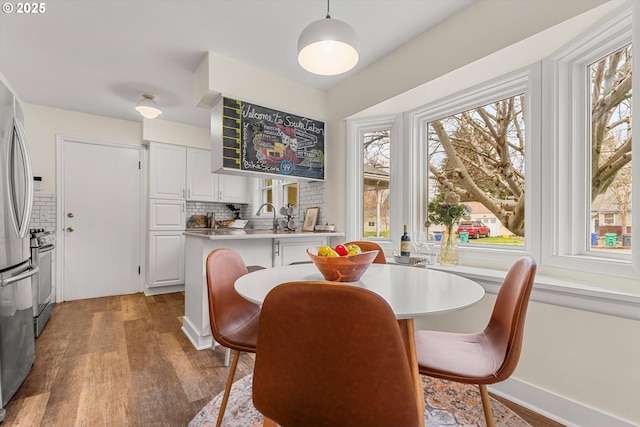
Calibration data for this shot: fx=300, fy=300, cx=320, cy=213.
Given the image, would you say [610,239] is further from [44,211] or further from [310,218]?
[44,211]

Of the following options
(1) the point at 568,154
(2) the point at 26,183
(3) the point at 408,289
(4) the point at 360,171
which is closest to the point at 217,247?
(2) the point at 26,183

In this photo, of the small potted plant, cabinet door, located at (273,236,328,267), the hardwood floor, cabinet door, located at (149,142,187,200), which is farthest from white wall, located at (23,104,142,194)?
the small potted plant

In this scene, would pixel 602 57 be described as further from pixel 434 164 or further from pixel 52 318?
pixel 52 318

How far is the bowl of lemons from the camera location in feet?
4.06

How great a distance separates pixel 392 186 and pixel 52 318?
144 inches

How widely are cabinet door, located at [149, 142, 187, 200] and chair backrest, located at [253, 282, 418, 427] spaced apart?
3.93 m

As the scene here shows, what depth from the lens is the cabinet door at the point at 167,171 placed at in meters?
4.05

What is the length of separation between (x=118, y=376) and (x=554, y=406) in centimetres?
253

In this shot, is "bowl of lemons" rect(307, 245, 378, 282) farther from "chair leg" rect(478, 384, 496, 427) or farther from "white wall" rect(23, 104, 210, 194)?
"white wall" rect(23, 104, 210, 194)

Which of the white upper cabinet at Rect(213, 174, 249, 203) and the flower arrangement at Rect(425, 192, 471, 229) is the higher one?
the white upper cabinet at Rect(213, 174, 249, 203)

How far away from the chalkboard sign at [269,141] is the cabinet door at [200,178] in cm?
183

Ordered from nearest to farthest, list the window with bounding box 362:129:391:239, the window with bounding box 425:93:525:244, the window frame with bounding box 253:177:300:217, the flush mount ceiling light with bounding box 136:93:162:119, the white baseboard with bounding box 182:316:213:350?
the window with bounding box 425:93:525:244 → the white baseboard with bounding box 182:316:213:350 → the window with bounding box 362:129:391:239 → the flush mount ceiling light with bounding box 136:93:162:119 → the window frame with bounding box 253:177:300:217

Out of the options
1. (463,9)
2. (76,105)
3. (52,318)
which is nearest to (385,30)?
(463,9)

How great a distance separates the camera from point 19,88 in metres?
3.10
